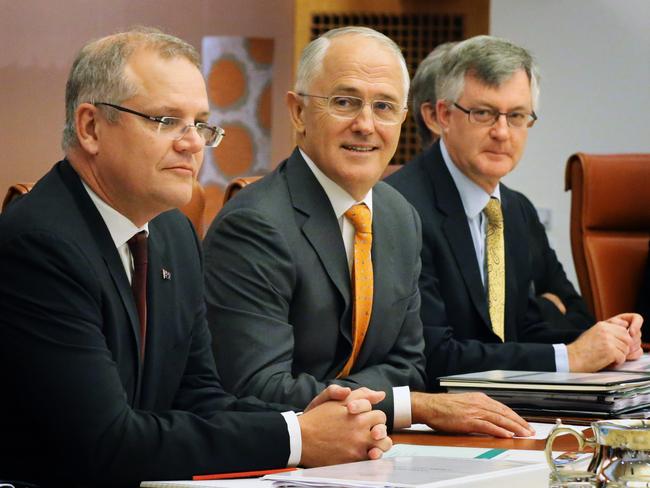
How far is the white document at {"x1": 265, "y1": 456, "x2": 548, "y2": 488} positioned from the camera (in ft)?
5.02

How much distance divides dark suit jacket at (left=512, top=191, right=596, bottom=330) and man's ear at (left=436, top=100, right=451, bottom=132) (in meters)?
0.36

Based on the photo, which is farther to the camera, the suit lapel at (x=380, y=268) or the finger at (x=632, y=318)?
the finger at (x=632, y=318)

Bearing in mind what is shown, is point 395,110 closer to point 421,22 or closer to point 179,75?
point 179,75

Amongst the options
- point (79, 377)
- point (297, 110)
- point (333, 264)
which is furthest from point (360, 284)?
point (79, 377)

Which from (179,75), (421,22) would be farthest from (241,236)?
(421,22)

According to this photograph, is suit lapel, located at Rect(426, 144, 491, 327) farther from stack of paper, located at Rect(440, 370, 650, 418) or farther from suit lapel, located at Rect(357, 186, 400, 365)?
stack of paper, located at Rect(440, 370, 650, 418)

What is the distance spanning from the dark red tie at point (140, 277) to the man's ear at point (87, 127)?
0.16 metres

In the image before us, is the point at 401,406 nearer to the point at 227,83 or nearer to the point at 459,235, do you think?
the point at 459,235

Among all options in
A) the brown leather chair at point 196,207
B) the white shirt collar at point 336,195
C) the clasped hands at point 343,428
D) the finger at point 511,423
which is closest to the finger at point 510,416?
the finger at point 511,423

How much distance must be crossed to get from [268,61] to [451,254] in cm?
248

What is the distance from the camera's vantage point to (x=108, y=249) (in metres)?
1.88

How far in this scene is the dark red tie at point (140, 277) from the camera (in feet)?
6.41

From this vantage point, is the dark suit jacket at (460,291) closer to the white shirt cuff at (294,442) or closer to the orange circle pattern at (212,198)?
the white shirt cuff at (294,442)

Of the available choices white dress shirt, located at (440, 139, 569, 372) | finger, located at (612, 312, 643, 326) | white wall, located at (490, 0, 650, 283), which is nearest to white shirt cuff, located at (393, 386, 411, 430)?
finger, located at (612, 312, 643, 326)
